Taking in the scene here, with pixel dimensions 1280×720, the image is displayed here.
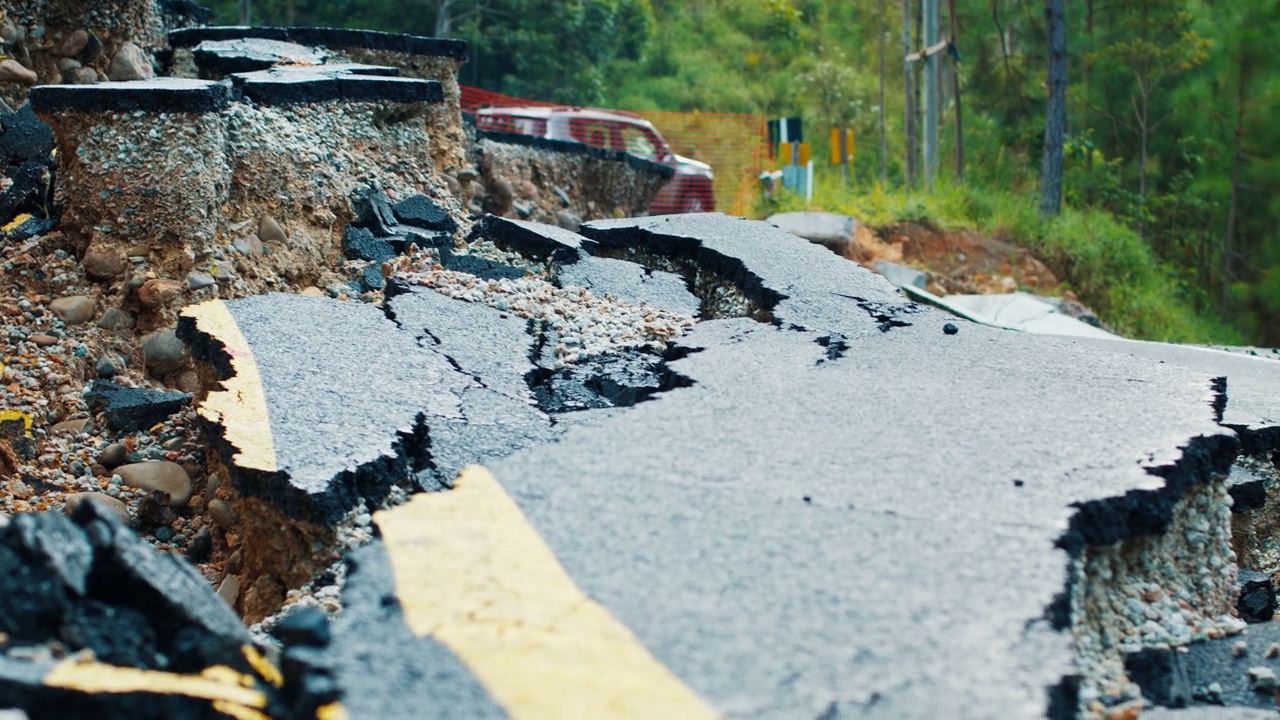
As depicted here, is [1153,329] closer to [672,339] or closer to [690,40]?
[672,339]

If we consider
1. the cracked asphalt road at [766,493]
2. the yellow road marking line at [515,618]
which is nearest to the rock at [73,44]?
the cracked asphalt road at [766,493]

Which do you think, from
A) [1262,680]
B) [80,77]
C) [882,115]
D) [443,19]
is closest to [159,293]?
[80,77]

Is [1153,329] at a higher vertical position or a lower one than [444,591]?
lower

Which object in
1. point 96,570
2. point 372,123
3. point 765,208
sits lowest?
point 765,208

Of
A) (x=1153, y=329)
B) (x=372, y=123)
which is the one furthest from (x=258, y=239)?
(x=1153, y=329)

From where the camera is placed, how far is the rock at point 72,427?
17.0 ft

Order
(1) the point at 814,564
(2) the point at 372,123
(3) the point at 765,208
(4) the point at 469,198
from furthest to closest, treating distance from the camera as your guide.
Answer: (3) the point at 765,208, (4) the point at 469,198, (2) the point at 372,123, (1) the point at 814,564

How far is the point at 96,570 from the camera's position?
2.55m

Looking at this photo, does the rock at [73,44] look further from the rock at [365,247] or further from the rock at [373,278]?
the rock at [373,278]

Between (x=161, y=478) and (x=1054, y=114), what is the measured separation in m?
13.2

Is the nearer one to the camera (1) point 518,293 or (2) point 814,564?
(2) point 814,564

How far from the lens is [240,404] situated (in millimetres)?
4258

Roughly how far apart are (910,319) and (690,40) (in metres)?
27.3

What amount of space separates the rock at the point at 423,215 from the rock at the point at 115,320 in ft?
4.91
